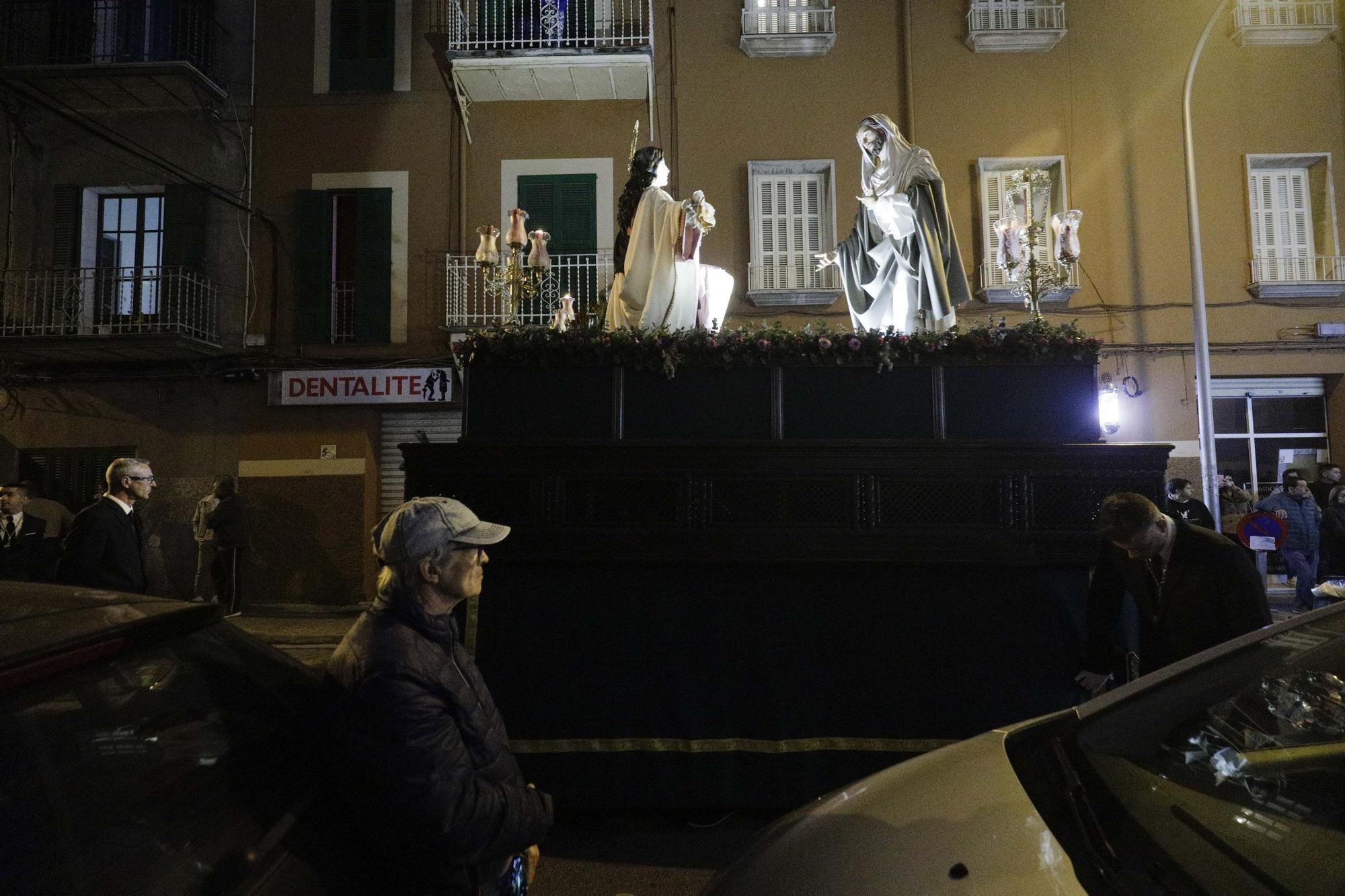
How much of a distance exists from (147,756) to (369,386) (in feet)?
37.5

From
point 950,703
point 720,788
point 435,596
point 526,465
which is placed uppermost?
point 526,465

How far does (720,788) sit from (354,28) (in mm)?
13388

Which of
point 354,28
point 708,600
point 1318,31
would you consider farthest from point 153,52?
point 1318,31

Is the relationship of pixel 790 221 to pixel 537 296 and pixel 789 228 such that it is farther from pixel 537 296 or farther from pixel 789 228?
pixel 537 296

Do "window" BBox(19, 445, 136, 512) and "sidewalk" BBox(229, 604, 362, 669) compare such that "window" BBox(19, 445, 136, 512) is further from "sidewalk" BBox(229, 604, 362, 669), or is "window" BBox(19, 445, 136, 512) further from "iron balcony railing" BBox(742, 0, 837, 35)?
"iron balcony railing" BBox(742, 0, 837, 35)

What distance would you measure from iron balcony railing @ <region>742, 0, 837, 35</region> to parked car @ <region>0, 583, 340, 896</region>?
1273 cm

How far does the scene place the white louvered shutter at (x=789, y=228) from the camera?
12203 millimetres

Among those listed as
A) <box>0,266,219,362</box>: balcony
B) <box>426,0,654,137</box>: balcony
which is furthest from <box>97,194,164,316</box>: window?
<box>426,0,654,137</box>: balcony

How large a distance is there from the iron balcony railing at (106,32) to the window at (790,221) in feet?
29.4

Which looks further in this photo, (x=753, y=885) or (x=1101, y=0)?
(x=1101, y=0)

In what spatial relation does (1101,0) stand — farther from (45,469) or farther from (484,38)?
(45,469)

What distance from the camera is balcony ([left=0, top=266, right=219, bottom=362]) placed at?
11859 millimetres

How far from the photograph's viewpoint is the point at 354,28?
1277cm

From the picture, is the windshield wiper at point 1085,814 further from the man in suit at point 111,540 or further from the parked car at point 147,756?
the man in suit at point 111,540
